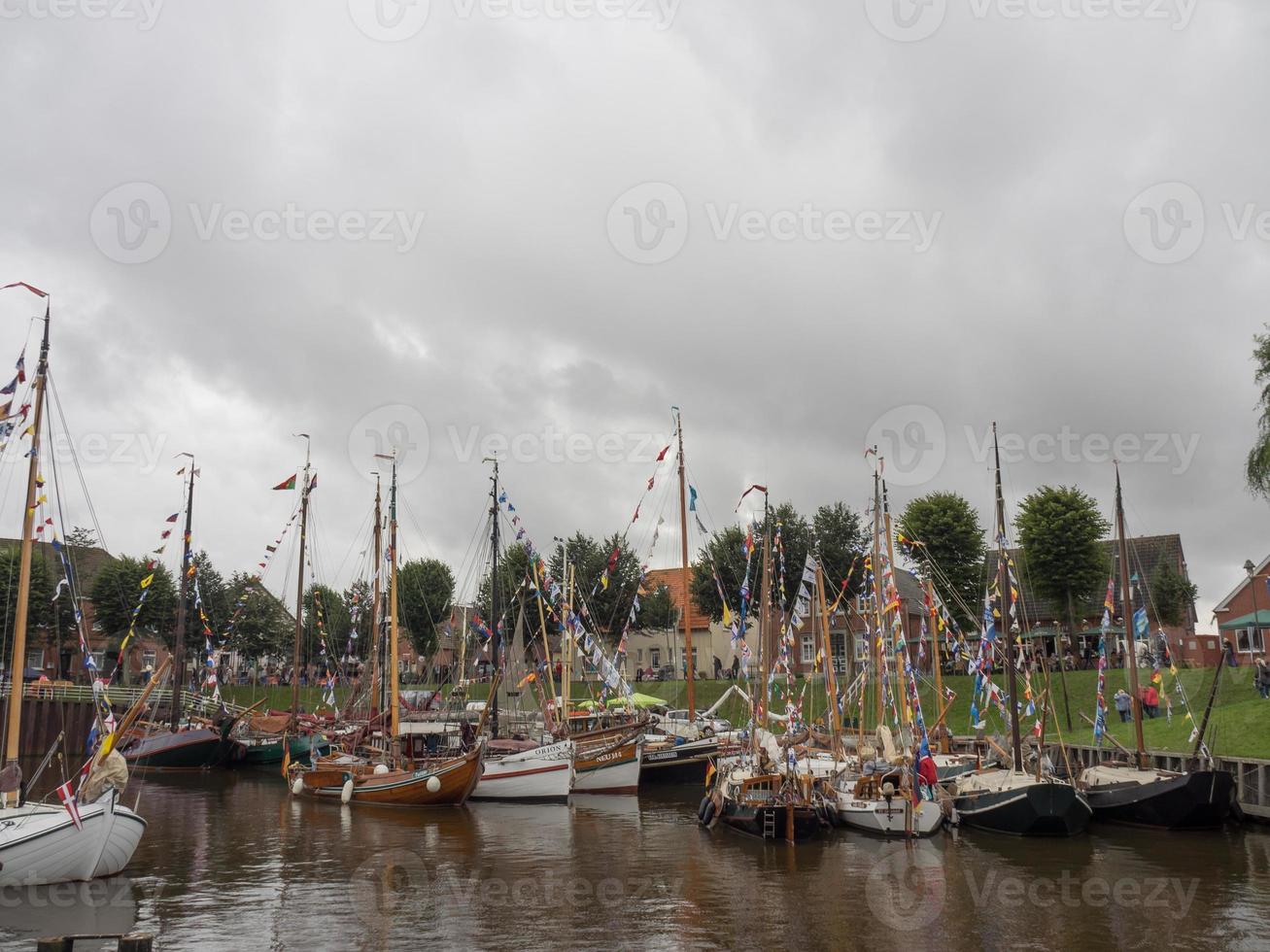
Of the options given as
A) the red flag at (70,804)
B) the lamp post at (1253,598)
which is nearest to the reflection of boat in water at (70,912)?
the red flag at (70,804)

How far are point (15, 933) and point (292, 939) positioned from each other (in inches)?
195

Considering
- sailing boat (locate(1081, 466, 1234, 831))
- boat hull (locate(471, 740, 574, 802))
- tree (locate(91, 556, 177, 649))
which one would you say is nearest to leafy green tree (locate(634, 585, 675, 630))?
tree (locate(91, 556, 177, 649))

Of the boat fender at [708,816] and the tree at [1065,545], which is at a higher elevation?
the tree at [1065,545]

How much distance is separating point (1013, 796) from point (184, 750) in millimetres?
42538

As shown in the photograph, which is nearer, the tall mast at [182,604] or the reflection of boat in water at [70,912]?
the reflection of boat in water at [70,912]

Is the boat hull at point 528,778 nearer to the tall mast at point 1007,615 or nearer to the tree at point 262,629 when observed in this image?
the tall mast at point 1007,615

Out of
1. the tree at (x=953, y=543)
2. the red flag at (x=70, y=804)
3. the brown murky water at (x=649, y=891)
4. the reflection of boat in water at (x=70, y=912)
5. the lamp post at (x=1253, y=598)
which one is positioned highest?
the tree at (x=953, y=543)

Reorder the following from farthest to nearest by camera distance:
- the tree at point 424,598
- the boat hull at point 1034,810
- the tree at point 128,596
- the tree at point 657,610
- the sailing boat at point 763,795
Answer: the tree at point 424,598
the tree at point 657,610
the tree at point 128,596
the boat hull at point 1034,810
the sailing boat at point 763,795

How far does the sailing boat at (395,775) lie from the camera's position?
3491 centimetres

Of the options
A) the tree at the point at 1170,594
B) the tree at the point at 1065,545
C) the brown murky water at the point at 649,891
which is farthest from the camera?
the tree at the point at 1170,594

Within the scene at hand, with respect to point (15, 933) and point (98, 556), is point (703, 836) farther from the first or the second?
point (98, 556)

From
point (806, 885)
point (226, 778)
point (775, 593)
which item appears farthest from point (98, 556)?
point (806, 885)

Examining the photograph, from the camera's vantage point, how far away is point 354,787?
36.5m

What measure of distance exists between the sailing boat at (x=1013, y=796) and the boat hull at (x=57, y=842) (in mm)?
22496
